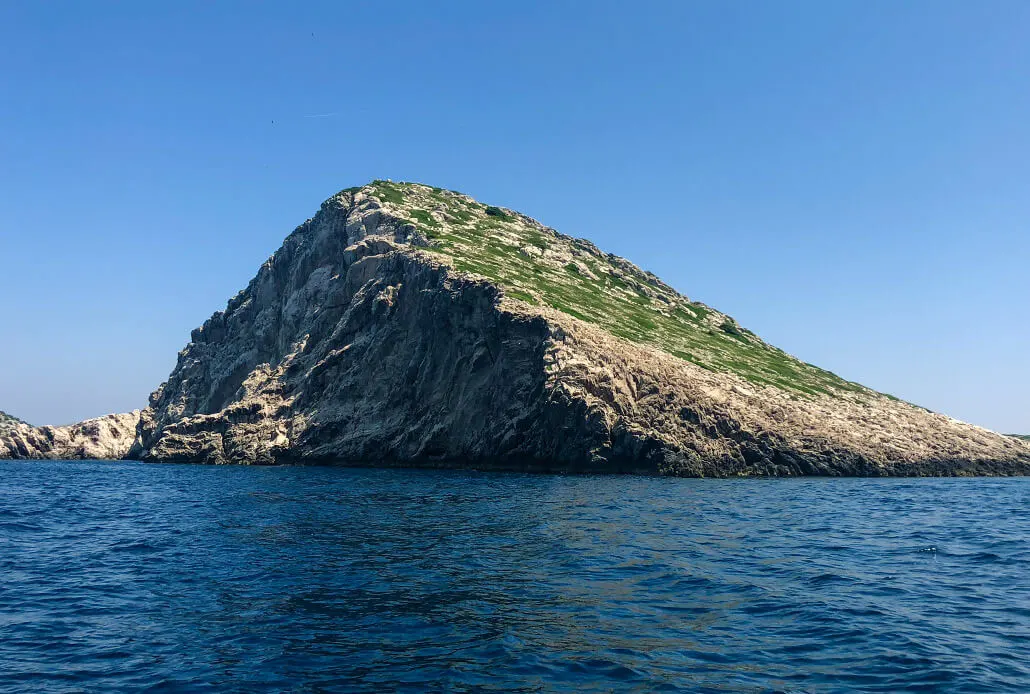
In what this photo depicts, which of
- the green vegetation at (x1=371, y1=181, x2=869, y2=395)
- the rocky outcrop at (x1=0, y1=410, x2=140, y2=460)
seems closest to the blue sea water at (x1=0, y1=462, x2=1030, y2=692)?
the green vegetation at (x1=371, y1=181, x2=869, y2=395)

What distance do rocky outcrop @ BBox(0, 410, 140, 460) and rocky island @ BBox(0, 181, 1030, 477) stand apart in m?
22.6

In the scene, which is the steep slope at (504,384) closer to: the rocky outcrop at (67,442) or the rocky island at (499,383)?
the rocky island at (499,383)

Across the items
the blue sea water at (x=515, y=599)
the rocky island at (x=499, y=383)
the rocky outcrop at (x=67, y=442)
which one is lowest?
the rocky outcrop at (x=67, y=442)

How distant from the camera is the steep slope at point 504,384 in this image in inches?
2997

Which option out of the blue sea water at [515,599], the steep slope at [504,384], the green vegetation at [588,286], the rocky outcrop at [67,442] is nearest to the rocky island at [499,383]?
the steep slope at [504,384]

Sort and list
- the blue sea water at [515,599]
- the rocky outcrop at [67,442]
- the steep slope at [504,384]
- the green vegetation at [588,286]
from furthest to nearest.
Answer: the rocky outcrop at [67,442], the green vegetation at [588,286], the steep slope at [504,384], the blue sea water at [515,599]

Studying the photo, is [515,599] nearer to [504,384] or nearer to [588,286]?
[504,384]

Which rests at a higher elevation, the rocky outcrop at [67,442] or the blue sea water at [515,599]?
the blue sea water at [515,599]

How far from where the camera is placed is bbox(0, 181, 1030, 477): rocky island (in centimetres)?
7619

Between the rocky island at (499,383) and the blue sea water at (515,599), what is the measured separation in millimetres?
35822

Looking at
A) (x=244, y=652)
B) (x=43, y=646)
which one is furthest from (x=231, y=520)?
(x=244, y=652)

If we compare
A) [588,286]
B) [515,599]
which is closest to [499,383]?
[588,286]

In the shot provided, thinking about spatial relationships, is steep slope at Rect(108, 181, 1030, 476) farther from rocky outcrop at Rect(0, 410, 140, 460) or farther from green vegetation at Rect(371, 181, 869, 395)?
rocky outcrop at Rect(0, 410, 140, 460)

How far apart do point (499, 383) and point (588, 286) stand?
1668 inches
